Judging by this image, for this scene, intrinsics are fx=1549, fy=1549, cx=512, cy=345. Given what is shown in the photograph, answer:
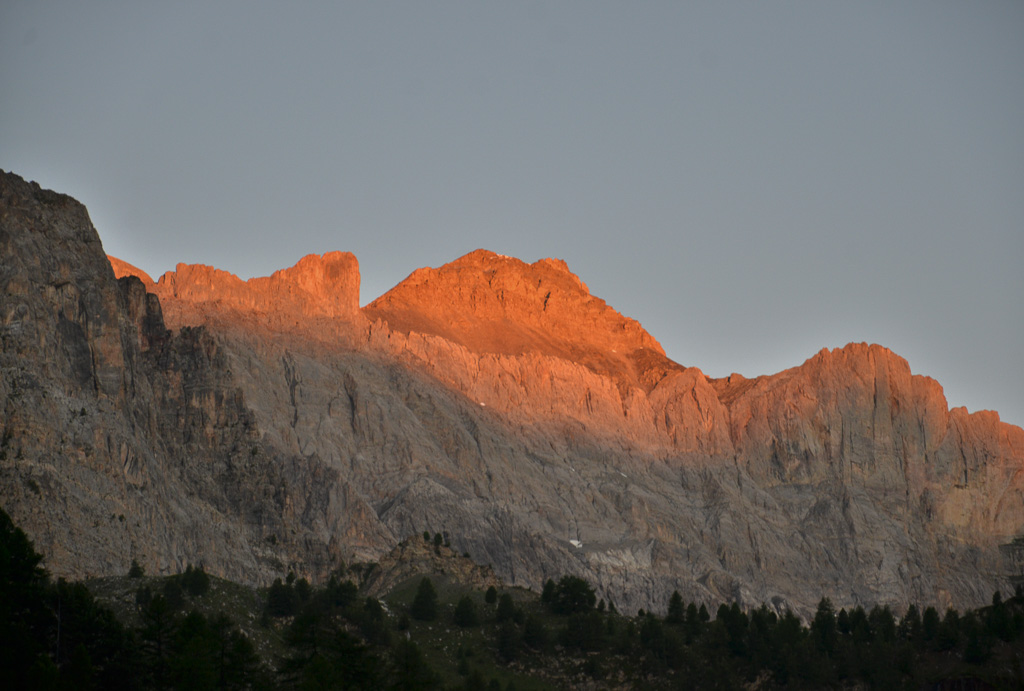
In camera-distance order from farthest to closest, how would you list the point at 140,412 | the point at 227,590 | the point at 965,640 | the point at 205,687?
the point at 140,412
the point at 965,640
the point at 227,590
the point at 205,687

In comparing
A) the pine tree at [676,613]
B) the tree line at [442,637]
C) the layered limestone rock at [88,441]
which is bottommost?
the tree line at [442,637]

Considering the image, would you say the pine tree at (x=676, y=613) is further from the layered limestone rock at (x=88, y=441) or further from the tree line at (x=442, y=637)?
the layered limestone rock at (x=88, y=441)

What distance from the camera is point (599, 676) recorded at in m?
128

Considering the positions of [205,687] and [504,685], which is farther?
[504,685]

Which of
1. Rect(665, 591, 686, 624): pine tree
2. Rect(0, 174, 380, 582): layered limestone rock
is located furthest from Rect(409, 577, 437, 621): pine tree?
Rect(0, 174, 380, 582): layered limestone rock

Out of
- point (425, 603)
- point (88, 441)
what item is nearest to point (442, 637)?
point (425, 603)

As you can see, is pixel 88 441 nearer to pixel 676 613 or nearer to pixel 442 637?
pixel 442 637

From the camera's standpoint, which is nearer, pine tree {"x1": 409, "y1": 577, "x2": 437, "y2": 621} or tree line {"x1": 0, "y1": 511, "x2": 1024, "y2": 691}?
tree line {"x1": 0, "y1": 511, "x2": 1024, "y2": 691}

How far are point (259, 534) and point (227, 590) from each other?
73.7 m

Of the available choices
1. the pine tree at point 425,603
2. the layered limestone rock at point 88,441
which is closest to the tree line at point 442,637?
the pine tree at point 425,603

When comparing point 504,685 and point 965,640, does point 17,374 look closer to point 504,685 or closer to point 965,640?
point 504,685

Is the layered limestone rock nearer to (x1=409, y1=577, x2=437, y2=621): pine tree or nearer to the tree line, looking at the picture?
the tree line

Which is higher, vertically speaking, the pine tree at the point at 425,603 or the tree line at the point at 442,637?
the pine tree at the point at 425,603

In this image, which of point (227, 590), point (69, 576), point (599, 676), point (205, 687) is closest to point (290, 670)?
point (205, 687)
